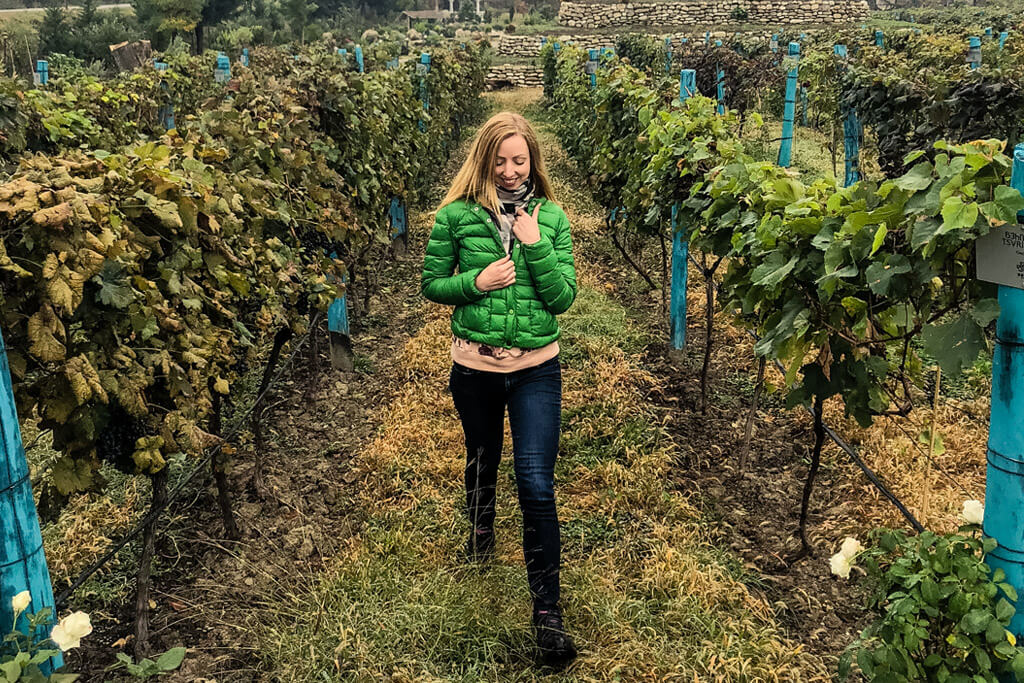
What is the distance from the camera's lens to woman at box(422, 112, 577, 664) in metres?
2.82

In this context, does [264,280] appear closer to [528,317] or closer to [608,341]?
[528,317]

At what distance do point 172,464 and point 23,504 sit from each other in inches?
83.4

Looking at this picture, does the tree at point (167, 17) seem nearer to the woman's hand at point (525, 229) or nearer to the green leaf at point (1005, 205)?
the woman's hand at point (525, 229)

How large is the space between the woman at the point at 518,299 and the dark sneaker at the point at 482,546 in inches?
17.4

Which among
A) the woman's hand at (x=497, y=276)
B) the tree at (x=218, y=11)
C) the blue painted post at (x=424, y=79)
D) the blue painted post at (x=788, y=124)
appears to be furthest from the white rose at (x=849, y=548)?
the tree at (x=218, y=11)

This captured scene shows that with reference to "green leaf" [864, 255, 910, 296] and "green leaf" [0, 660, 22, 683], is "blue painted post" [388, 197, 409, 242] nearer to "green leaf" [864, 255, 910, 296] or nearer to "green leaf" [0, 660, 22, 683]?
"green leaf" [864, 255, 910, 296]

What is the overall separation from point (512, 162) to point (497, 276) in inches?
15.3

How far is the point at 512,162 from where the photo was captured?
2855mm

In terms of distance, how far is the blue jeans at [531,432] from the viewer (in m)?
2.81

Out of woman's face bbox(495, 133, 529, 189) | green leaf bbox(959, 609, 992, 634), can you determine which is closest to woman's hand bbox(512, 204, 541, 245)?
woman's face bbox(495, 133, 529, 189)

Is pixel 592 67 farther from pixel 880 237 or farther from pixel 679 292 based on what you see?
pixel 880 237

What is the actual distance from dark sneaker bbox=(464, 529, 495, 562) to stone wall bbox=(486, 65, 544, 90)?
2892 cm

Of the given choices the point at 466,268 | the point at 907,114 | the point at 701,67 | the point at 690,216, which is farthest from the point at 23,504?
the point at 701,67

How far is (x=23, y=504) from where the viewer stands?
Result: 6.75 feet
